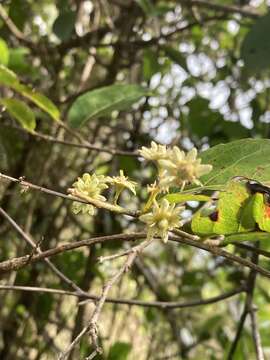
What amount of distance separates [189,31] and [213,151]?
4.47 feet

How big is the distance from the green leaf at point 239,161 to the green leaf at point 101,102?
0.46 metres

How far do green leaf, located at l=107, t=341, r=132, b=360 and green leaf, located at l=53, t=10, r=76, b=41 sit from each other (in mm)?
672

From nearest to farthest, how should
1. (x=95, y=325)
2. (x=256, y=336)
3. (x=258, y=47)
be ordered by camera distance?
(x=95, y=325) < (x=256, y=336) < (x=258, y=47)

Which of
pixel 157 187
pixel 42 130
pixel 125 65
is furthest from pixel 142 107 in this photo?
pixel 157 187

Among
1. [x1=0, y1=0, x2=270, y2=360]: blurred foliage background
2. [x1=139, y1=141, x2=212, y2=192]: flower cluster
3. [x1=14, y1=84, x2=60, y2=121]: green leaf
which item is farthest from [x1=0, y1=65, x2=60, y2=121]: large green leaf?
[x1=139, y1=141, x2=212, y2=192]: flower cluster

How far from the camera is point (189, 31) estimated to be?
197 centimetres

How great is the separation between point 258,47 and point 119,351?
705 millimetres

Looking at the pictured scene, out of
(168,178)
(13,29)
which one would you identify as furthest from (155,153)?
(13,29)

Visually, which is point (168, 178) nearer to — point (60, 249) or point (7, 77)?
point (60, 249)

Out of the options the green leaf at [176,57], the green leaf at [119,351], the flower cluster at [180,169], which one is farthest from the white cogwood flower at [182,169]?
the green leaf at [176,57]

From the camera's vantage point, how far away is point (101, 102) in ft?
3.66

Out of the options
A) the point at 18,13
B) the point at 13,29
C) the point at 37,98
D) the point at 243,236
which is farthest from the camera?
the point at 18,13

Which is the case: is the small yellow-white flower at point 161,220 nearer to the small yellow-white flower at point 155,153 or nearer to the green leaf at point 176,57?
the small yellow-white flower at point 155,153

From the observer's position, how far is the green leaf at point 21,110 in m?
0.97
